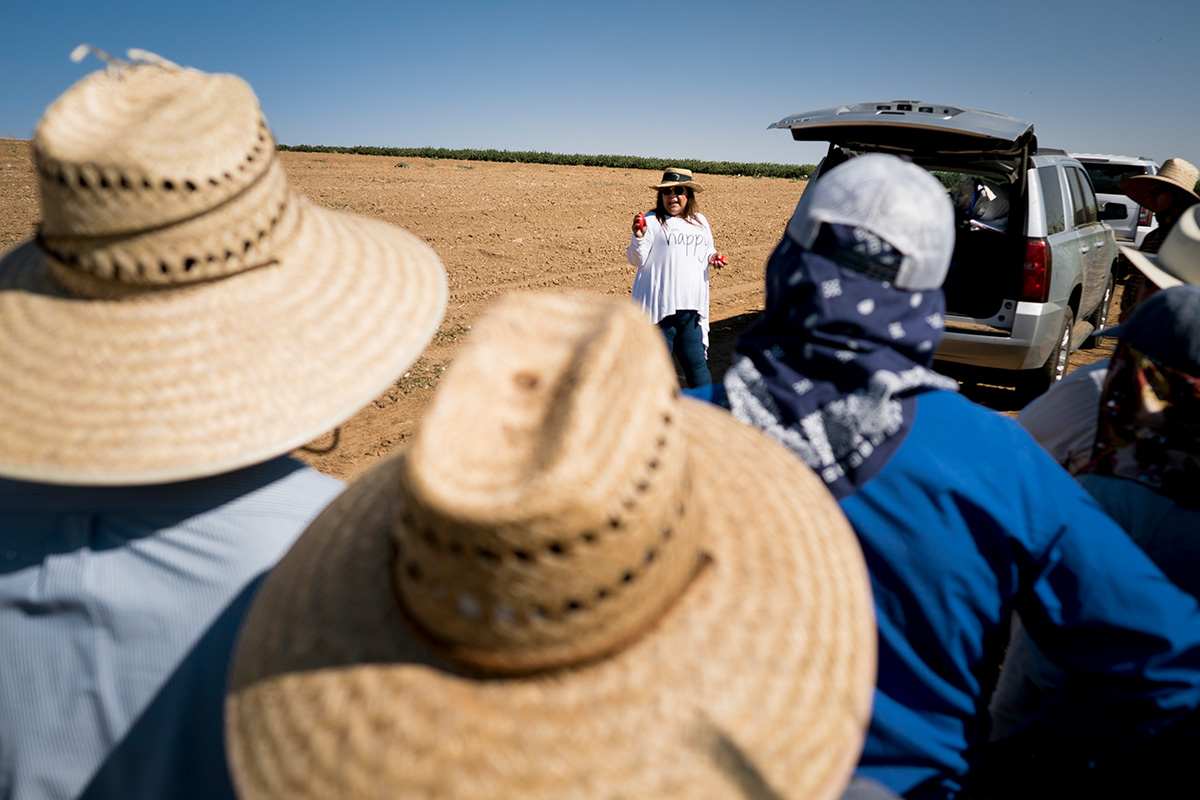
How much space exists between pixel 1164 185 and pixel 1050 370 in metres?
1.71

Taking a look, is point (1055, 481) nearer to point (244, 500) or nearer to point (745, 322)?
point (244, 500)

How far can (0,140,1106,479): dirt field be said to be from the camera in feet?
19.0

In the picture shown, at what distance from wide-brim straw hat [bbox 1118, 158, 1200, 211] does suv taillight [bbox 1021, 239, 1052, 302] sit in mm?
784

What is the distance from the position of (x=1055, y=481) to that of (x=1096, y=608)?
0.82ft

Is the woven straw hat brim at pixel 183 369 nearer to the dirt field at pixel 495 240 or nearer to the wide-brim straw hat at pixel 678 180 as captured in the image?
the dirt field at pixel 495 240

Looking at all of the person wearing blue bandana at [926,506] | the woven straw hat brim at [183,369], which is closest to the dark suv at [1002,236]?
the person wearing blue bandana at [926,506]

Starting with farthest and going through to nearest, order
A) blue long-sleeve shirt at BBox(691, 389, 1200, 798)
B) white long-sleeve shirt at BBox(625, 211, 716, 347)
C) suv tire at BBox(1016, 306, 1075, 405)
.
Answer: suv tire at BBox(1016, 306, 1075, 405)
white long-sleeve shirt at BBox(625, 211, 716, 347)
blue long-sleeve shirt at BBox(691, 389, 1200, 798)

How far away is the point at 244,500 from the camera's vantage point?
131 cm

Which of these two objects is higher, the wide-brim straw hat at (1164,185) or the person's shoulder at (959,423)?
the wide-brim straw hat at (1164,185)

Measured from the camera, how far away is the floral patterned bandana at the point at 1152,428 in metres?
1.75

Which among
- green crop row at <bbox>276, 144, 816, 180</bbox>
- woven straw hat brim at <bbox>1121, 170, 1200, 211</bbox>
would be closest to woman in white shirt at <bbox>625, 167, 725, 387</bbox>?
woven straw hat brim at <bbox>1121, 170, 1200, 211</bbox>

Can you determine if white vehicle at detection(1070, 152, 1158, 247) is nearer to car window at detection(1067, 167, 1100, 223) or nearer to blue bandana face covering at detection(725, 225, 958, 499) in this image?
car window at detection(1067, 167, 1100, 223)

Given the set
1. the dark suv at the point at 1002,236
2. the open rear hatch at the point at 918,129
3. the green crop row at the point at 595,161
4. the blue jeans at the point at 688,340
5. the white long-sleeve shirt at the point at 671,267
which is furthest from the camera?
the green crop row at the point at 595,161

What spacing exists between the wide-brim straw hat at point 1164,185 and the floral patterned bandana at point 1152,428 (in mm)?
4196
